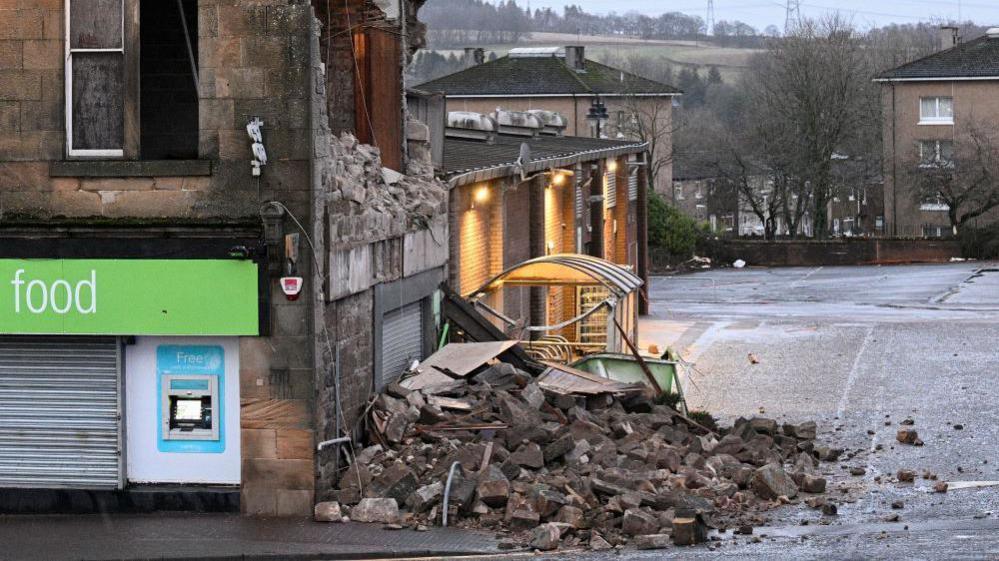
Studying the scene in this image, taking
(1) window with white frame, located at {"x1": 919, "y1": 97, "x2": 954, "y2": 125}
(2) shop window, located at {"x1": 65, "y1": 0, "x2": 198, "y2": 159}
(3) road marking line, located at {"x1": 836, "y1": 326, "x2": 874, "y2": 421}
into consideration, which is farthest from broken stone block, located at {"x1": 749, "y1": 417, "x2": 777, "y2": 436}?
(1) window with white frame, located at {"x1": 919, "y1": 97, "x2": 954, "y2": 125}

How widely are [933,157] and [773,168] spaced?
9438 millimetres

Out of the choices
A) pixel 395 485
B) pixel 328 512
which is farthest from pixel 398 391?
pixel 328 512

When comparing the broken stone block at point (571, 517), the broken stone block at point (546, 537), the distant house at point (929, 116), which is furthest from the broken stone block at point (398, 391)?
the distant house at point (929, 116)

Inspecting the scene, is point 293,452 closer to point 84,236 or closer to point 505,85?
point 84,236

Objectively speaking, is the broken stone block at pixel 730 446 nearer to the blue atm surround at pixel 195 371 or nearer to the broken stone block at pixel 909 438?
the broken stone block at pixel 909 438

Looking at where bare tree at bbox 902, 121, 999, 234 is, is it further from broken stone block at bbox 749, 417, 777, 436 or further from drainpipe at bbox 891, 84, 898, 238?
broken stone block at bbox 749, 417, 777, 436

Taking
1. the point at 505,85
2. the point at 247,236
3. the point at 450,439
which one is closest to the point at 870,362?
the point at 450,439

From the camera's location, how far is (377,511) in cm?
1541

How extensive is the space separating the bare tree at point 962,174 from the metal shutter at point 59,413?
59665 millimetres

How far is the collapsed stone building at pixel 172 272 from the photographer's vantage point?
15781 mm

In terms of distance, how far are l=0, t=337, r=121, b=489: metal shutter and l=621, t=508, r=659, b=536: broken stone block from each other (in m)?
5.67

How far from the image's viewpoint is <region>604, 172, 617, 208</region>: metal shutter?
4039 cm

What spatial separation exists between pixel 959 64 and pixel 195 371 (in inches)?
2625

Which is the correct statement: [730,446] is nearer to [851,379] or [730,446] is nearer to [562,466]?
[562,466]
